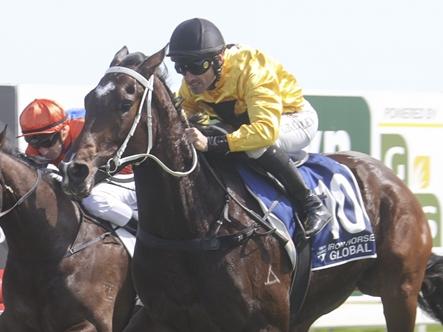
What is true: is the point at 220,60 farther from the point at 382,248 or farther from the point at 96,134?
the point at 382,248

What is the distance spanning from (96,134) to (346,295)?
2.16 m

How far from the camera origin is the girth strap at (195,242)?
5590mm

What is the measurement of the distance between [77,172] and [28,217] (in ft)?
5.36

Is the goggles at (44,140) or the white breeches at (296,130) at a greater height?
the white breeches at (296,130)

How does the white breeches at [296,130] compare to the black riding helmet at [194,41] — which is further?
the white breeches at [296,130]

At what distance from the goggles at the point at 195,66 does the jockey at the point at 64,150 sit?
1.32 m

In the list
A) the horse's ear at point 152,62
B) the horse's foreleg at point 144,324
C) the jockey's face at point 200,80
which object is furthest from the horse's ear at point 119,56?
the horse's foreleg at point 144,324

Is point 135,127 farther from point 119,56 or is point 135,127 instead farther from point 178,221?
point 178,221

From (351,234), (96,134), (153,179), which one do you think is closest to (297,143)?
(351,234)

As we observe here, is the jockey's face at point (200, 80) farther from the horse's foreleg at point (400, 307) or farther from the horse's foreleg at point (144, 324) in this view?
the horse's foreleg at point (400, 307)

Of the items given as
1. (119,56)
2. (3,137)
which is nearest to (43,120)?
(3,137)

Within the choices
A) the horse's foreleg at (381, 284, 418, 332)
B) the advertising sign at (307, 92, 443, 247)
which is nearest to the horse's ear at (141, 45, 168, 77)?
the horse's foreleg at (381, 284, 418, 332)

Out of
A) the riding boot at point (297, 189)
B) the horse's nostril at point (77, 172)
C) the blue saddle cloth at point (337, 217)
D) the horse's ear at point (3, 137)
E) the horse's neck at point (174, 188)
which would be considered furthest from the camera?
the horse's ear at point (3, 137)

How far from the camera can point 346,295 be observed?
6.71 metres
